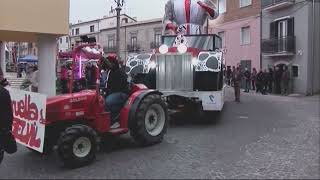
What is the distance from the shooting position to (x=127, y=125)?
29.3 ft

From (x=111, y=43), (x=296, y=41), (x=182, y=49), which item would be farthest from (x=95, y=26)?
(x=182, y=49)

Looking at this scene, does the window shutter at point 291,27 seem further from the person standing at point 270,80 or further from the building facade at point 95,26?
the building facade at point 95,26

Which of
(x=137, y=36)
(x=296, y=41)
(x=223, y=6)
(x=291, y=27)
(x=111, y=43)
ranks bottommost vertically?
(x=296, y=41)

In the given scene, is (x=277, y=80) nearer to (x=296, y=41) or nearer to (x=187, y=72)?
(x=296, y=41)

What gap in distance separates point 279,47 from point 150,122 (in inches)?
817

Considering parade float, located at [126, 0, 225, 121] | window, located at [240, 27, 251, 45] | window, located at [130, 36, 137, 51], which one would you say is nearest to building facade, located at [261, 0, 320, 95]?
window, located at [240, 27, 251, 45]

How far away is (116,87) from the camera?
9.23 m

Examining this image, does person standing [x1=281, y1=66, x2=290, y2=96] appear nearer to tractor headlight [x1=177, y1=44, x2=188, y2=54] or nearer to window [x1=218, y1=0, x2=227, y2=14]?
window [x1=218, y1=0, x2=227, y2=14]

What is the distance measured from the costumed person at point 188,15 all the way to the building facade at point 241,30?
17078 millimetres

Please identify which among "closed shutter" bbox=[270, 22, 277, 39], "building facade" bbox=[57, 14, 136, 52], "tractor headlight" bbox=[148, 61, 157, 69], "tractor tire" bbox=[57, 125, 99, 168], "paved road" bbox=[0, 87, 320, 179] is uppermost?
"building facade" bbox=[57, 14, 136, 52]

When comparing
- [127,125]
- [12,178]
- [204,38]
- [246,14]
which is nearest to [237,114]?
[204,38]

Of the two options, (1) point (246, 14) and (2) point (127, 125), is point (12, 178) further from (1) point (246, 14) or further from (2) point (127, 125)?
(1) point (246, 14)

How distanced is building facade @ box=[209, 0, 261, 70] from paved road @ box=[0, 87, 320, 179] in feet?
69.2

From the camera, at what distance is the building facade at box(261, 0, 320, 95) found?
26.5 metres
